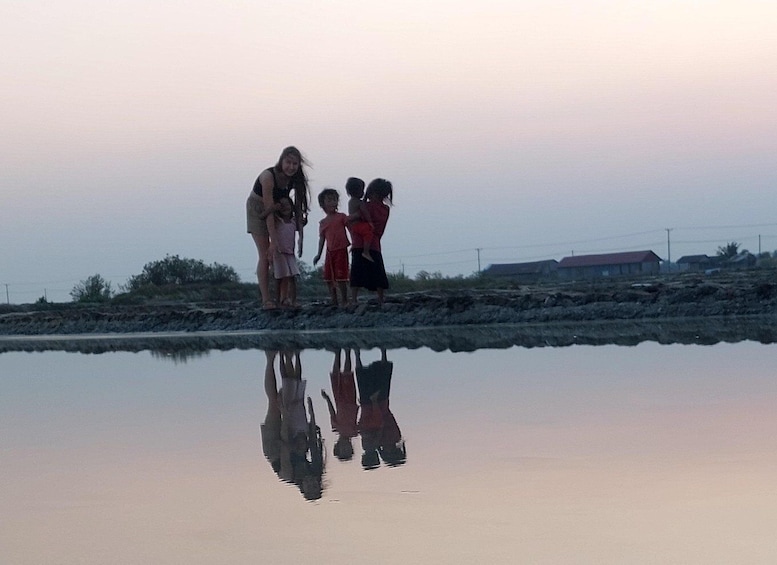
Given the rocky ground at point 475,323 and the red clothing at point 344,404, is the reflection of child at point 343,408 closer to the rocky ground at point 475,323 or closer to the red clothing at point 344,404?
the red clothing at point 344,404

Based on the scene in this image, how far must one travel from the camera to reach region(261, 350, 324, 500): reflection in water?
118 inches

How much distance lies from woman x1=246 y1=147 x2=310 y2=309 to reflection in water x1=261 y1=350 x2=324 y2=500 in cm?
531

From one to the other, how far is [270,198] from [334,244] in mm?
841

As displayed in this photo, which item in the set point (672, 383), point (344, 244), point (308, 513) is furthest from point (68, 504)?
point (344, 244)

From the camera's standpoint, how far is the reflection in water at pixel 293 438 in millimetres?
3004

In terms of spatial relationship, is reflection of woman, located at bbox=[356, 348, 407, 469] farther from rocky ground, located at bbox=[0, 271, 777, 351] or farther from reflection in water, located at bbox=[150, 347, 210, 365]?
reflection in water, located at bbox=[150, 347, 210, 365]

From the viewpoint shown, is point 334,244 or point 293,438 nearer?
point 293,438

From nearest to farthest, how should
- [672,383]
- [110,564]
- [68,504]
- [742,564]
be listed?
1. [742,564]
2. [110,564]
3. [68,504]
4. [672,383]

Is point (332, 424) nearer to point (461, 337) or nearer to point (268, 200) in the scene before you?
point (461, 337)

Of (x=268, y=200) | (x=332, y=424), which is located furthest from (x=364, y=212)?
(x=332, y=424)

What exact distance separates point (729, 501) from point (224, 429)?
1.90 metres

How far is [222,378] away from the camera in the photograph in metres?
5.89

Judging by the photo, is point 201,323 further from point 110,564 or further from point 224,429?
point 110,564

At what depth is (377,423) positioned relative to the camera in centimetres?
393
